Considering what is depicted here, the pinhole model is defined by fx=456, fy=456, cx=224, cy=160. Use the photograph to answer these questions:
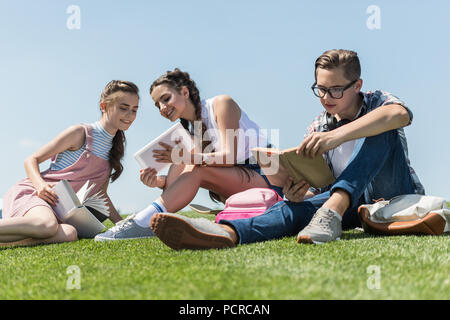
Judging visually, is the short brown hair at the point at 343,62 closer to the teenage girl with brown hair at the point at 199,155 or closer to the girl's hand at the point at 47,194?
the teenage girl with brown hair at the point at 199,155

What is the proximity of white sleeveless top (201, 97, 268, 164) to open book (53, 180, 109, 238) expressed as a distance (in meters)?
1.13

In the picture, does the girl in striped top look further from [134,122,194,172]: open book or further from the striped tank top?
[134,122,194,172]: open book

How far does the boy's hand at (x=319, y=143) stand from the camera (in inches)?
112

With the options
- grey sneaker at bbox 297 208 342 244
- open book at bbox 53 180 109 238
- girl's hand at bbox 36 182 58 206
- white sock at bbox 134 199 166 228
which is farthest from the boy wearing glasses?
girl's hand at bbox 36 182 58 206

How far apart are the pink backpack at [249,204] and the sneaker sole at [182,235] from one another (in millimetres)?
568

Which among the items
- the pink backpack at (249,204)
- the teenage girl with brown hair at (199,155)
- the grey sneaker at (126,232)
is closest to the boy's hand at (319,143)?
the pink backpack at (249,204)

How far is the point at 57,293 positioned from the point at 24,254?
5.03 ft

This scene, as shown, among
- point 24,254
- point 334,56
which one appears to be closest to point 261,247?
point 334,56

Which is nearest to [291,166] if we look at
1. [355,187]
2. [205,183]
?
[355,187]

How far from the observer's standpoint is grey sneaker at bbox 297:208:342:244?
270cm

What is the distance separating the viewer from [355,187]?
2834 millimetres

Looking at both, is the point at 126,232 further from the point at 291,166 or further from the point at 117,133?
the point at 291,166

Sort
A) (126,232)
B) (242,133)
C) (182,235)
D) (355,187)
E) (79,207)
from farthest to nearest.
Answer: (79,207), (242,133), (126,232), (355,187), (182,235)

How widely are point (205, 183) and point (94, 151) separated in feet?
4.38
